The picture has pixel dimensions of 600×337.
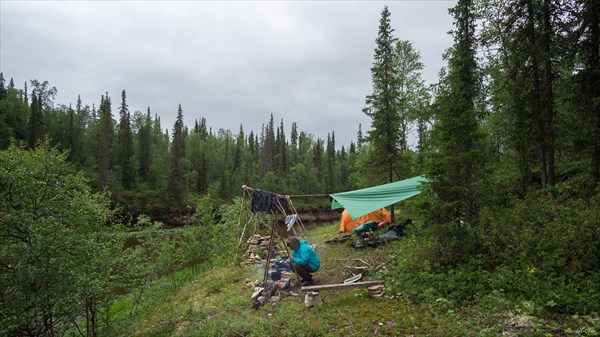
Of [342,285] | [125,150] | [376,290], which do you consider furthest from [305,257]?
[125,150]

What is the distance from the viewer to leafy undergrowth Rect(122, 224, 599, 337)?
4062mm

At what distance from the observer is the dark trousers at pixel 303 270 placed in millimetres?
7141

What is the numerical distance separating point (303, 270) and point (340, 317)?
6.74 ft

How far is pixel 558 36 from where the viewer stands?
316 inches

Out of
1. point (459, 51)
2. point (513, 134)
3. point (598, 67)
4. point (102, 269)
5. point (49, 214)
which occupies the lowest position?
point (102, 269)

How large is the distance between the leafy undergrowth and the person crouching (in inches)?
15.1

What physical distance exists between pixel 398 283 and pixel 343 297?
107cm

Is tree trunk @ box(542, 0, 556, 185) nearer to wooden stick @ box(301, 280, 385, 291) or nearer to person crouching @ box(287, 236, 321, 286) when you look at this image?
wooden stick @ box(301, 280, 385, 291)

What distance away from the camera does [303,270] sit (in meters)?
7.16

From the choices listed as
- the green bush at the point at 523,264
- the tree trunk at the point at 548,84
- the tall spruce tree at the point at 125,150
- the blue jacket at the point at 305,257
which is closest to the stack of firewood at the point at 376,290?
the green bush at the point at 523,264

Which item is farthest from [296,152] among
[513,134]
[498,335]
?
[498,335]

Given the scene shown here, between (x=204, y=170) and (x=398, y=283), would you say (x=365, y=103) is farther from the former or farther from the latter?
(x=204, y=170)

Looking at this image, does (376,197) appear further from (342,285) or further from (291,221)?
(342,285)

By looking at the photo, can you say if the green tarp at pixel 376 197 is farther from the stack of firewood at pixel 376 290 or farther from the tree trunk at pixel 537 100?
the stack of firewood at pixel 376 290
